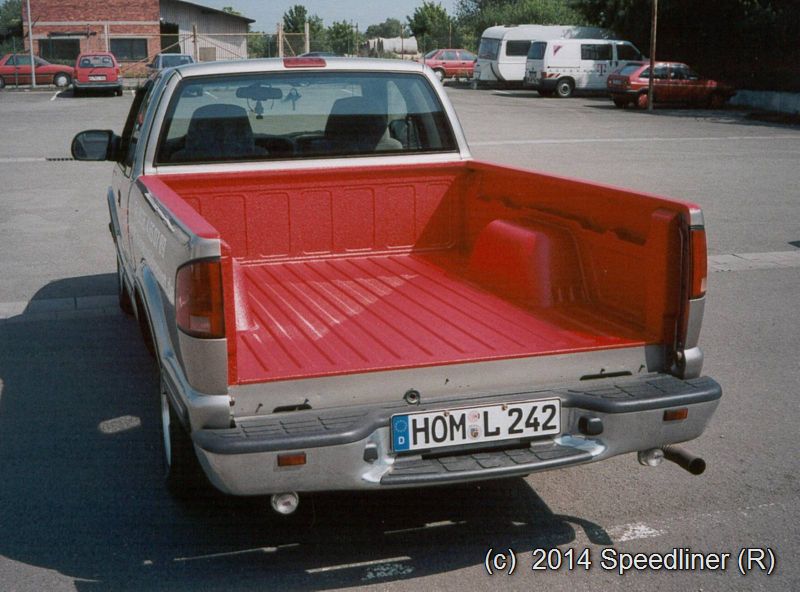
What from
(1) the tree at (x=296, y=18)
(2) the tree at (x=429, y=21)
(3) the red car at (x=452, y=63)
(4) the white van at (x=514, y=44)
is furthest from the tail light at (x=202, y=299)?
(1) the tree at (x=296, y=18)

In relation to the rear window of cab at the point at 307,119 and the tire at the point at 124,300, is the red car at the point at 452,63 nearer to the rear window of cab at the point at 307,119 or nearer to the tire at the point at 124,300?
the tire at the point at 124,300

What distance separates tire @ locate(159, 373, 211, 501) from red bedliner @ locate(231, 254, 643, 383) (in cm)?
39

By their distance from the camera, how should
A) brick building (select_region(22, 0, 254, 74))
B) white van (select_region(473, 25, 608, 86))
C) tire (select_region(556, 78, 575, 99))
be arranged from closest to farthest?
tire (select_region(556, 78, 575, 99))
white van (select_region(473, 25, 608, 86))
brick building (select_region(22, 0, 254, 74))

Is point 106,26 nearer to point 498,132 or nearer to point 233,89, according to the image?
point 498,132

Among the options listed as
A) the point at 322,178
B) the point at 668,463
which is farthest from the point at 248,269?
the point at 668,463

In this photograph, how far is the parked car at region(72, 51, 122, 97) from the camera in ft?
114

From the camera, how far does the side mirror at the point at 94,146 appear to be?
18.4 ft

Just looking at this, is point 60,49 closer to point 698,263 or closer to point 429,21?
point 429,21

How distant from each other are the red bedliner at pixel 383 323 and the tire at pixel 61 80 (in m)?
39.5

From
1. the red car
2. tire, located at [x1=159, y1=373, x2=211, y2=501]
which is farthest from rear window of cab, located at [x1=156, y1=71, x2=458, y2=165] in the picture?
the red car

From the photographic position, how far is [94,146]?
5629mm

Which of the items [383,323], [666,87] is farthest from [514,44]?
[383,323]

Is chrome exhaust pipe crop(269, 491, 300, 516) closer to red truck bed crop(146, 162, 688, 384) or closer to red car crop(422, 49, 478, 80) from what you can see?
red truck bed crop(146, 162, 688, 384)

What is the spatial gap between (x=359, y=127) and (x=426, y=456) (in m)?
2.65
